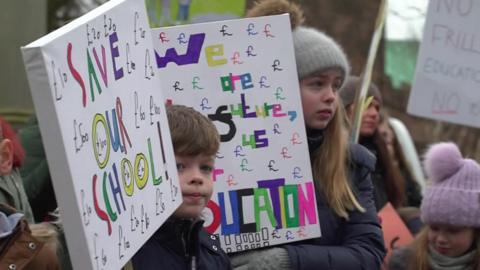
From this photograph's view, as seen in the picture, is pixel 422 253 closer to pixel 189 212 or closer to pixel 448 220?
pixel 448 220

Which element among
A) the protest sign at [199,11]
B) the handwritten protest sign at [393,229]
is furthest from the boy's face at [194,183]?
the protest sign at [199,11]

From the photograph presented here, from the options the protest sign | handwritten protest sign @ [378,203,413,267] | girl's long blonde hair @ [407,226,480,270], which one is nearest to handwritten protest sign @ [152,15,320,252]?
girl's long blonde hair @ [407,226,480,270]

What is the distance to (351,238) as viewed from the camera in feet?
15.7

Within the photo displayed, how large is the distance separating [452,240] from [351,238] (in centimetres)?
76

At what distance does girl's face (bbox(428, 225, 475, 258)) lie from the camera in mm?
5391

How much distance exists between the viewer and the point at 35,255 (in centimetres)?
377

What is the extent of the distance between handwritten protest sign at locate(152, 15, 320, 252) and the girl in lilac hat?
88 centimetres

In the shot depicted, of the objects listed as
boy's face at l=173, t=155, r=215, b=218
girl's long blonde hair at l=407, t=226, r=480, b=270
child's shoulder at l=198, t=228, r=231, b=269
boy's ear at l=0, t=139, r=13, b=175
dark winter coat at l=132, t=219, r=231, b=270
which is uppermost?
boy's ear at l=0, t=139, r=13, b=175

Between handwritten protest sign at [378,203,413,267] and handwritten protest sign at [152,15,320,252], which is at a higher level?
handwritten protest sign at [152,15,320,252]

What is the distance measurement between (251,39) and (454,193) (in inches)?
49.4

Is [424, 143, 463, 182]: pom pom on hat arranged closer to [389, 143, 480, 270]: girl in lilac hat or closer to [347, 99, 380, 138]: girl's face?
[389, 143, 480, 270]: girl in lilac hat

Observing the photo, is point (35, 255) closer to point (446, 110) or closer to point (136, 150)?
point (136, 150)

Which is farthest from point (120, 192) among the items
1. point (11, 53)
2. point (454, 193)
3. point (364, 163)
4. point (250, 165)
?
point (11, 53)

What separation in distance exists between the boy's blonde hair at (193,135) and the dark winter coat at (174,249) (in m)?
0.22
